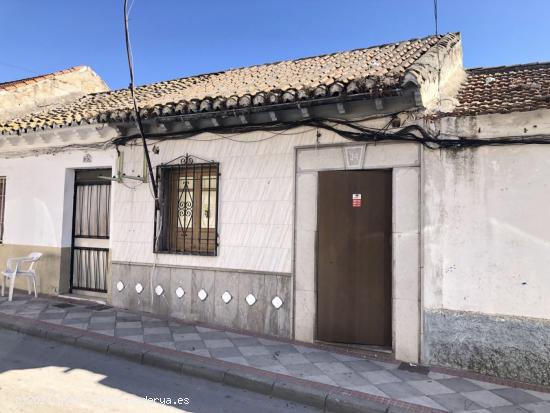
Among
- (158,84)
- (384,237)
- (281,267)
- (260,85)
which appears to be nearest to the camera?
(384,237)

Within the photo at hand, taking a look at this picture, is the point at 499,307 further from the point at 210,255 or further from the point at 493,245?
the point at 210,255

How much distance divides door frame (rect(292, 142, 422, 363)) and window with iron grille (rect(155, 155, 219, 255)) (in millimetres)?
1531

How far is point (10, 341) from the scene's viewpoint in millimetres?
6160

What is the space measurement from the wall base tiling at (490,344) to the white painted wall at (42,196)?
20.5 feet

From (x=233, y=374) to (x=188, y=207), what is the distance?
3292 mm

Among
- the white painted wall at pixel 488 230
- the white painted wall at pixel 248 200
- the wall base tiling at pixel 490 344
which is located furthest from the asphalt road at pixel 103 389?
the white painted wall at pixel 488 230

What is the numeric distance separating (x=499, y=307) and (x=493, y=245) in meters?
0.72

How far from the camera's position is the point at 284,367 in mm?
5098

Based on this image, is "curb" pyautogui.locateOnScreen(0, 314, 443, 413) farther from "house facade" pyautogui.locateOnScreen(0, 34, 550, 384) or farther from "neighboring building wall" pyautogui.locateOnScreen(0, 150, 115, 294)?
"neighboring building wall" pyautogui.locateOnScreen(0, 150, 115, 294)

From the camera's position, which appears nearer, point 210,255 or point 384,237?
point 384,237

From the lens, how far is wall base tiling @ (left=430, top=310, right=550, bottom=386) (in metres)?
4.83

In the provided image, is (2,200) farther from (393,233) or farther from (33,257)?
(393,233)

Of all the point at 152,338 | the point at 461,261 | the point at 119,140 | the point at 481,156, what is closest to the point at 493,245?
the point at 461,261

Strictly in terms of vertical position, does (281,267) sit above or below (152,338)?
above
